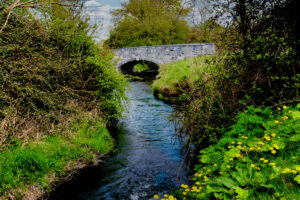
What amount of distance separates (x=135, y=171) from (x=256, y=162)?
302 cm

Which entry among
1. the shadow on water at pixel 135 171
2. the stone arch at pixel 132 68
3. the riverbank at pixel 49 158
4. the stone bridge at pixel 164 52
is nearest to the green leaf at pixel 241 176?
the shadow on water at pixel 135 171

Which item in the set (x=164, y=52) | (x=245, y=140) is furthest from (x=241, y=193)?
(x=164, y=52)

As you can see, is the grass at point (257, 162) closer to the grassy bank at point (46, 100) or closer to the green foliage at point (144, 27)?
the grassy bank at point (46, 100)

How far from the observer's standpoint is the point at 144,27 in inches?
1132

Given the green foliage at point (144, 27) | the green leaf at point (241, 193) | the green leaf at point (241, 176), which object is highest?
the green foliage at point (144, 27)

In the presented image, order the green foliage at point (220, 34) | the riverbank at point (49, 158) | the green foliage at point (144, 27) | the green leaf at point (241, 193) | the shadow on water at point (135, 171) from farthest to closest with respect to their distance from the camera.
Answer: the green foliage at point (144, 27)
the green foliage at point (220, 34)
the shadow on water at point (135, 171)
the riverbank at point (49, 158)
the green leaf at point (241, 193)

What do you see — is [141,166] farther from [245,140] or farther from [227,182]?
[227,182]

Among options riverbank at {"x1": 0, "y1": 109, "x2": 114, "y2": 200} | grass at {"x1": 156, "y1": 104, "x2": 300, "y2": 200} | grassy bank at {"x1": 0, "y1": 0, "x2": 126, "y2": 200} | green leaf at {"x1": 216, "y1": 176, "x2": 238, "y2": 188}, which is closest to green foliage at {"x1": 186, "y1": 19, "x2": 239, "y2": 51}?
grass at {"x1": 156, "y1": 104, "x2": 300, "y2": 200}

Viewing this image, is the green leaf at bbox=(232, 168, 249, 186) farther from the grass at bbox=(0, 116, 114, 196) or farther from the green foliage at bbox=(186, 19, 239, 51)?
the grass at bbox=(0, 116, 114, 196)

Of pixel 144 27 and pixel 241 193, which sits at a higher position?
pixel 144 27

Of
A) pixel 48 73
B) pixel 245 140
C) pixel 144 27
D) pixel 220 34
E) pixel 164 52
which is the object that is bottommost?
pixel 245 140

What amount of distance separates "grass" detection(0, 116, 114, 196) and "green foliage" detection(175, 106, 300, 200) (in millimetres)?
2716

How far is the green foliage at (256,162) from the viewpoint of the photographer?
2.42 metres

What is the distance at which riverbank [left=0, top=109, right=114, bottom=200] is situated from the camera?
3816 millimetres
